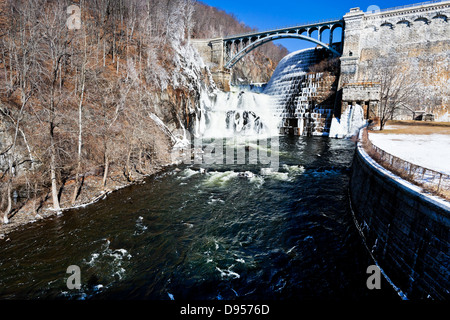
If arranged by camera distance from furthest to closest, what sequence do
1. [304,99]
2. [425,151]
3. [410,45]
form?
[304,99] < [410,45] < [425,151]

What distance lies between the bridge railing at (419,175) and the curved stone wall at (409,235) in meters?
0.28

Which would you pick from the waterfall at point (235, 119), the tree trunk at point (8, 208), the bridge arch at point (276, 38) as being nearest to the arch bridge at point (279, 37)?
the bridge arch at point (276, 38)

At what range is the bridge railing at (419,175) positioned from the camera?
267 inches

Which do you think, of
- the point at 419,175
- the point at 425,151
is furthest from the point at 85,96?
the point at 425,151

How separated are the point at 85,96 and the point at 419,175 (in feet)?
81.6

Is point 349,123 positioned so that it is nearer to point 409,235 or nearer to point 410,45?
point 410,45

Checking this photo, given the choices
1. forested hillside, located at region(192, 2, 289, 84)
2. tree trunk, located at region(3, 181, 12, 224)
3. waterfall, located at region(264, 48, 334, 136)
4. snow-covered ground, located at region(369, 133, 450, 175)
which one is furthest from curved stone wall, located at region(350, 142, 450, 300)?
forested hillside, located at region(192, 2, 289, 84)

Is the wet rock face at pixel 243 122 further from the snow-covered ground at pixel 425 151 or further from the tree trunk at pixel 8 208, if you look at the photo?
the tree trunk at pixel 8 208

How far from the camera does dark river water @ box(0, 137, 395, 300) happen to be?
Result: 8.10 m

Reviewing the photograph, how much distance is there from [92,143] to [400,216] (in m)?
19.1

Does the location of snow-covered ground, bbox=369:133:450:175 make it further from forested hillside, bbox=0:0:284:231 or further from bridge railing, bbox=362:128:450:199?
forested hillside, bbox=0:0:284:231

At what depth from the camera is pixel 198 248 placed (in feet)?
34.2

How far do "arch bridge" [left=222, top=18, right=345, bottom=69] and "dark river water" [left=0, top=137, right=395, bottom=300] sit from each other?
38.1 m
